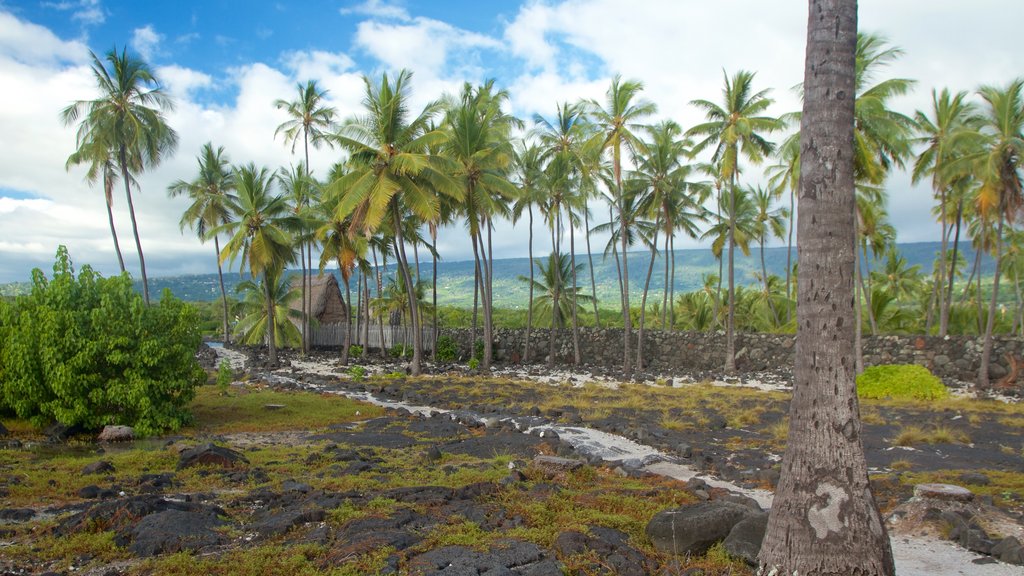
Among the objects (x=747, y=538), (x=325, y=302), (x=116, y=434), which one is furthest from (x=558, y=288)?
(x=747, y=538)

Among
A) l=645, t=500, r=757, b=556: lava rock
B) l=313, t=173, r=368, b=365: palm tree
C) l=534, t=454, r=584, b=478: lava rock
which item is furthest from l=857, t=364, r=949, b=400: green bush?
l=313, t=173, r=368, b=365: palm tree

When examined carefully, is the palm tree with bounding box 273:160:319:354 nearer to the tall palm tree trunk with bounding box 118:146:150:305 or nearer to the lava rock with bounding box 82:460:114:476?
the tall palm tree trunk with bounding box 118:146:150:305

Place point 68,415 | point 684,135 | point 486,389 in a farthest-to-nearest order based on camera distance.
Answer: point 684,135 < point 486,389 < point 68,415

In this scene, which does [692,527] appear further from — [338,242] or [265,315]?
[265,315]

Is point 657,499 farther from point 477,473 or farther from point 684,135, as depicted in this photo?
point 684,135

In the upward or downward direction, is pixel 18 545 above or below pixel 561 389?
above

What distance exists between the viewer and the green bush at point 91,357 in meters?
12.0

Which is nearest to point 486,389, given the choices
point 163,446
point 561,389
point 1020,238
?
point 561,389

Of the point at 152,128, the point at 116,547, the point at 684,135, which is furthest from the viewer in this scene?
the point at 152,128

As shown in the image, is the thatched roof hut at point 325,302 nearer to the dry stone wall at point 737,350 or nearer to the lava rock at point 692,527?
the dry stone wall at point 737,350

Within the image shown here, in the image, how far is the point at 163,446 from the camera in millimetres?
11117

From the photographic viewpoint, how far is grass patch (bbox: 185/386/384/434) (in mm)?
13672

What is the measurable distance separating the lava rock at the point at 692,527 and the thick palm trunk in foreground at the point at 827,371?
0.82m

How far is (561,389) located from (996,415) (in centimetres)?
1080
